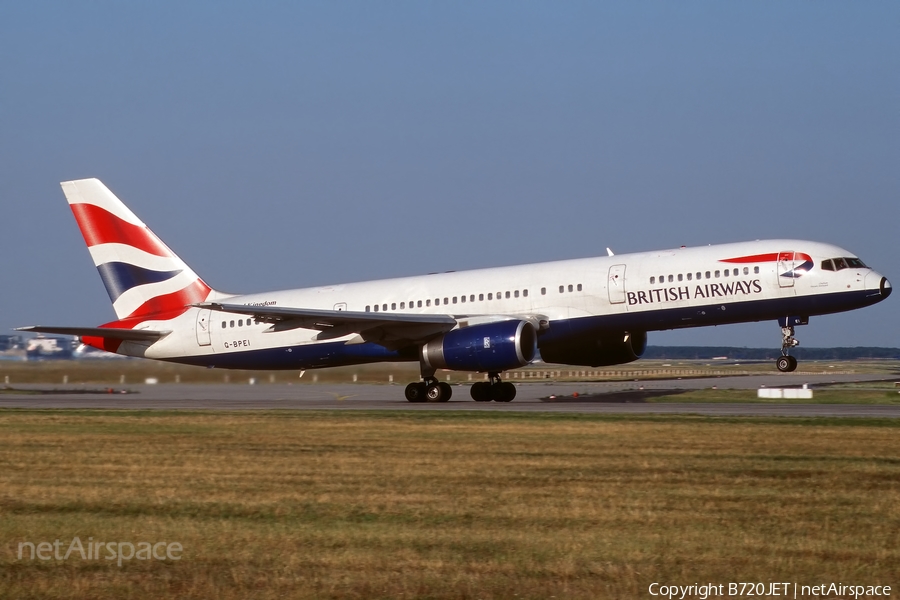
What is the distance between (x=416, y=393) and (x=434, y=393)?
0.62 meters

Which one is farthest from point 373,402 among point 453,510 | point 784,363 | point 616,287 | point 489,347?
point 453,510

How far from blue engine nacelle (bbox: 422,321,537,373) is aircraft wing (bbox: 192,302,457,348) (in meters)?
1.20

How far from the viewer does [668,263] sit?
1287 inches

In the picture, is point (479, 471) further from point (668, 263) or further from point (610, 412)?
point (668, 263)

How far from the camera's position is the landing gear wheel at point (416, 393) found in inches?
1393

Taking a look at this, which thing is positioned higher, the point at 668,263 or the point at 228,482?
the point at 668,263

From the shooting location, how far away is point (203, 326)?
38688mm

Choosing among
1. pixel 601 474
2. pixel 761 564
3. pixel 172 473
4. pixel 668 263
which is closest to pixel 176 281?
pixel 668 263

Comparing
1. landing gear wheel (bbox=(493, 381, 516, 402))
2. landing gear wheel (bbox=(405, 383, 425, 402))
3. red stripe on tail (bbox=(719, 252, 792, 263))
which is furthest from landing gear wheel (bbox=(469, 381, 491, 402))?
red stripe on tail (bbox=(719, 252, 792, 263))

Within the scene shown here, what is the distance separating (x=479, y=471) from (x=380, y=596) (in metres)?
7.33

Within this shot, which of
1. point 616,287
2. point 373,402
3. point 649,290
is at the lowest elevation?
point 373,402

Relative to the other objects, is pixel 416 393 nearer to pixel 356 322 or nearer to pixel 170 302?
pixel 356 322

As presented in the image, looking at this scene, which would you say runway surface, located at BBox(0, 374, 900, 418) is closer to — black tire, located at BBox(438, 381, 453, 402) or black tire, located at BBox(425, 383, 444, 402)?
black tire, located at BBox(438, 381, 453, 402)

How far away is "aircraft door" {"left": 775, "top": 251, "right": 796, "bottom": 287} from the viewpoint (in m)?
31.6
